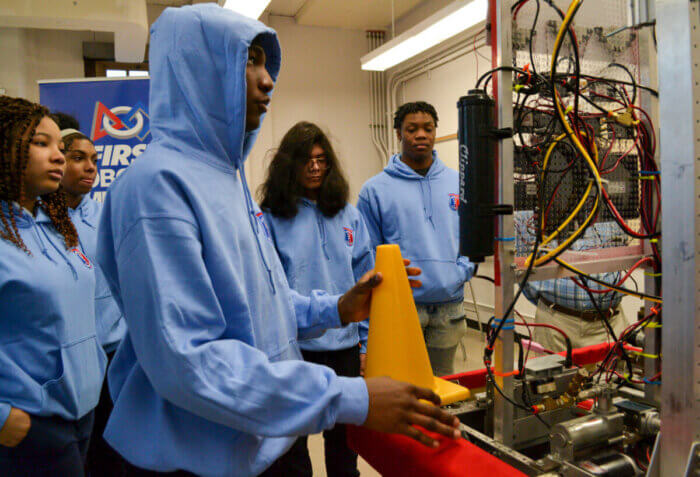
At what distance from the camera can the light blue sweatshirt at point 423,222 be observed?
2314 mm

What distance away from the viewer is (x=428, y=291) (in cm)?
229

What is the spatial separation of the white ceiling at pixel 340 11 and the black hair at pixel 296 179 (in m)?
3.87

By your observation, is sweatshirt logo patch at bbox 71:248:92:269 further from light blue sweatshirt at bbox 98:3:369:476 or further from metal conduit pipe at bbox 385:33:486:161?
metal conduit pipe at bbox 385:33:486:161

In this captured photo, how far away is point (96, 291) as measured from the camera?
195cm

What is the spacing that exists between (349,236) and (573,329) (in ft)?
3.65

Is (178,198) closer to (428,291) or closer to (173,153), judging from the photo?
(173,153)

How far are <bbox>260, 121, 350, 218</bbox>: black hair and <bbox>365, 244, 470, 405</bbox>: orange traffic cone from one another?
3.20 ft

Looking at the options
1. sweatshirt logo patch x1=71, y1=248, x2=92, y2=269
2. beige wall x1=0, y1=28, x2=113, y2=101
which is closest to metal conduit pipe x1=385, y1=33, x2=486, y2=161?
beige wall x1=0, y1=28, x2=113, y2=101

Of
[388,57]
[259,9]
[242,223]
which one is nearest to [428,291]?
[242,223]

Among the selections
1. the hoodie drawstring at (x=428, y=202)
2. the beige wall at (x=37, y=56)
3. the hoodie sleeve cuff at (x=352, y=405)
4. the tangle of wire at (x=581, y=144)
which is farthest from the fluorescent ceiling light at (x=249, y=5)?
the hoodie sleeve cuff at (x=352, y=405)

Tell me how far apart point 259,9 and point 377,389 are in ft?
11.0

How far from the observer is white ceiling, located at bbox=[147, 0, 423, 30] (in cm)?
547

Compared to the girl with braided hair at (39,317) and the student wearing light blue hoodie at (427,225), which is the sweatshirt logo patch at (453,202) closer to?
the student wearing light blue hoodie at (427,225)

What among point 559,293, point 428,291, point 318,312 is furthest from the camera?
point 428,291
